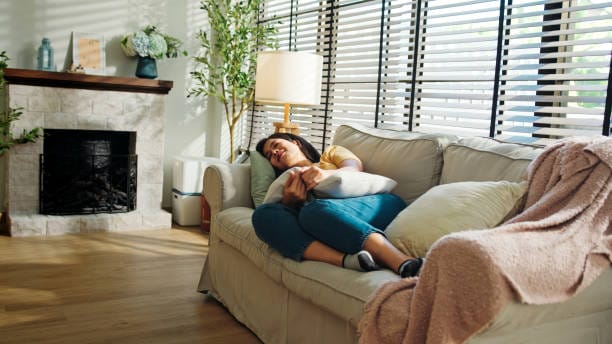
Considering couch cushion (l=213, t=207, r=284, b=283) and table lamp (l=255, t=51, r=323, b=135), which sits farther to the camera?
table lamp (l=255, t=51, r=323, b=135)

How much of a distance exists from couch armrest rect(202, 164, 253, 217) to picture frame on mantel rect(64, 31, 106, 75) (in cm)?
206

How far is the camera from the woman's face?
2990 mm

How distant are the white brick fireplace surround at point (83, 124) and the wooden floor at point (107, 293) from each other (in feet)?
0.62

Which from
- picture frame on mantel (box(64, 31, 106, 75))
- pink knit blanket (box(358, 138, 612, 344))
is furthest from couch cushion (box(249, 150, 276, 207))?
picture frame on mantel (box(64, 31, 106, 75))

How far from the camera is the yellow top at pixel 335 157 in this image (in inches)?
109

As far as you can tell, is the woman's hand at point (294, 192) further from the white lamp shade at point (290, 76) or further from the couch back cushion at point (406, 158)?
the white lamp shade at point (290, 76)

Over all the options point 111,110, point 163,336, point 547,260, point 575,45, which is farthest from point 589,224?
point 111,110

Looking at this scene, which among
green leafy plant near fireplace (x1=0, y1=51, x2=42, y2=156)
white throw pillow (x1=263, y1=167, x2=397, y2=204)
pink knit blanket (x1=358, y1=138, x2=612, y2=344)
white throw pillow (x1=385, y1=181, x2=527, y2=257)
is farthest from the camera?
green leafy plant near fireplace (x1=0, y1=51, x2=42, y2=156)

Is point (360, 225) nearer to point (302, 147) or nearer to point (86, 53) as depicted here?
point (302, 147)

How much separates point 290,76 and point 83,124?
72.0 inches

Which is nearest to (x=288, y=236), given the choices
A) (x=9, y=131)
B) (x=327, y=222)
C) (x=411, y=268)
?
(x=327, y=222)

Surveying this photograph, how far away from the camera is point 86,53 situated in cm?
461

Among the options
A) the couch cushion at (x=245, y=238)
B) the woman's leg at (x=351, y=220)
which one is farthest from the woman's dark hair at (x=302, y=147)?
the woman's leg at (x=351, y=220)

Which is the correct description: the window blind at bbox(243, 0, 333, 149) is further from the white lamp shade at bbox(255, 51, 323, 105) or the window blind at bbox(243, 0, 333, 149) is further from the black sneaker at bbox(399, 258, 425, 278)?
the black sneaker at bbox(399, 258, 425, 278)
